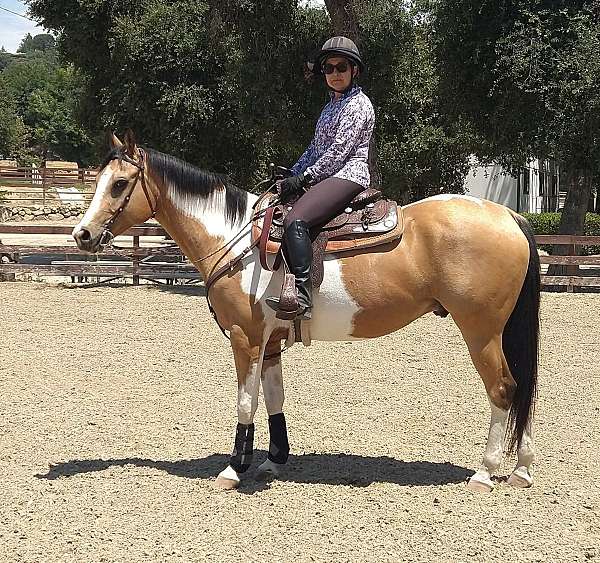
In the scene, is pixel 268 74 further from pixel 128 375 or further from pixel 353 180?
pixel 353 180

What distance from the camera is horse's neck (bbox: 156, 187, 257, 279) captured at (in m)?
4.65

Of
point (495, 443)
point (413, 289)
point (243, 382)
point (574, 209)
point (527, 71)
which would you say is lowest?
point (495, 443)

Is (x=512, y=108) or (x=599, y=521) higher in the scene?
(x=512, y=108)

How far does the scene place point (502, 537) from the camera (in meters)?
3.71

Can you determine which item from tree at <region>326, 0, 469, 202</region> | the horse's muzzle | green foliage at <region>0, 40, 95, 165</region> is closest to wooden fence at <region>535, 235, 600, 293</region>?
tree at <region>326, 0, 469, 202</region>

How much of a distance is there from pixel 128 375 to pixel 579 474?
4.52 m

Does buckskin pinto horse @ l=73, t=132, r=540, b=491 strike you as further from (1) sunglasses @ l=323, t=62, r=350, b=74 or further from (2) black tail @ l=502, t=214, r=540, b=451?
(1) sunglasses @ l=323, t=62, r=350, b=74

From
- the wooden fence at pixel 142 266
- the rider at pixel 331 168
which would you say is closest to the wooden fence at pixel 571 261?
the wooden fence at pixel 142 266

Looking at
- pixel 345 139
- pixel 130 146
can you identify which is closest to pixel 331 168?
pixel 345 139

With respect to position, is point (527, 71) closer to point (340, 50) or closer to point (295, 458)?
point (340, 50)

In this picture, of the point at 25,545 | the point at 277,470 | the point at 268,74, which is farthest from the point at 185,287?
the point at 25,545

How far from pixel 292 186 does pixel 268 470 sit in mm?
1856

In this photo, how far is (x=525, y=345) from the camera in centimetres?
448

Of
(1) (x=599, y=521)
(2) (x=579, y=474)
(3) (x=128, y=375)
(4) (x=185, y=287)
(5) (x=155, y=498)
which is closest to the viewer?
(1) (x=599, y=521)
